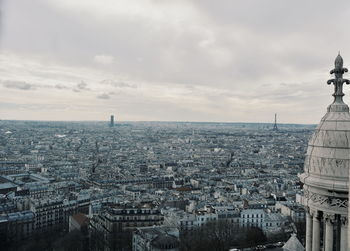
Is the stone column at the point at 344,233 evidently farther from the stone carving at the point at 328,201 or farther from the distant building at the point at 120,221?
the distant building at the point at 120,221

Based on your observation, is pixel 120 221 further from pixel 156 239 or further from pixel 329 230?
pixel 329 230

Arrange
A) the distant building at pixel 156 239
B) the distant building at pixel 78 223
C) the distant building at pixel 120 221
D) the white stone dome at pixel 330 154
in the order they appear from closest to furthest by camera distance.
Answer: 1. the white stone dome at pixel 330 154
2. the distant building at pixel 156 239
3. the distant building at pixel 120 221
4. the distant building at pixel 78 223

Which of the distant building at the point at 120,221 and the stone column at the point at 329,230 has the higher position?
the stone column at the point at 329,230

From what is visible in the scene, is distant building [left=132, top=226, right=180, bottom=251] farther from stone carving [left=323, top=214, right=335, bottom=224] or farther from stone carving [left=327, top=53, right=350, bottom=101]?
stone carving [left=327, top=53, right=350, bottom=101]

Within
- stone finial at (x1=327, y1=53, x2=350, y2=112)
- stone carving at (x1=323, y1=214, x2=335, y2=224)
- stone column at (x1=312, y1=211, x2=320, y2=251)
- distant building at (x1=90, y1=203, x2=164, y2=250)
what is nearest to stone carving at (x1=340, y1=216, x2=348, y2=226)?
stone carving at (x1=323, y1=214, x2=335, y2=224)

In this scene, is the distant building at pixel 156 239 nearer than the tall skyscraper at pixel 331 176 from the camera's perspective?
No

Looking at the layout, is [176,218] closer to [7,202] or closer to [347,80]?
[7,202]

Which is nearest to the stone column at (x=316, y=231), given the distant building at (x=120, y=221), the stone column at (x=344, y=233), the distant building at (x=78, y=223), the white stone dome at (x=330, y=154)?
the stone column at (x=344, y=233)

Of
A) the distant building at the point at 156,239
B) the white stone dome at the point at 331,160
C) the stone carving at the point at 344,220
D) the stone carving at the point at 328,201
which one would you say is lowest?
the distant building at the point at 156,239
